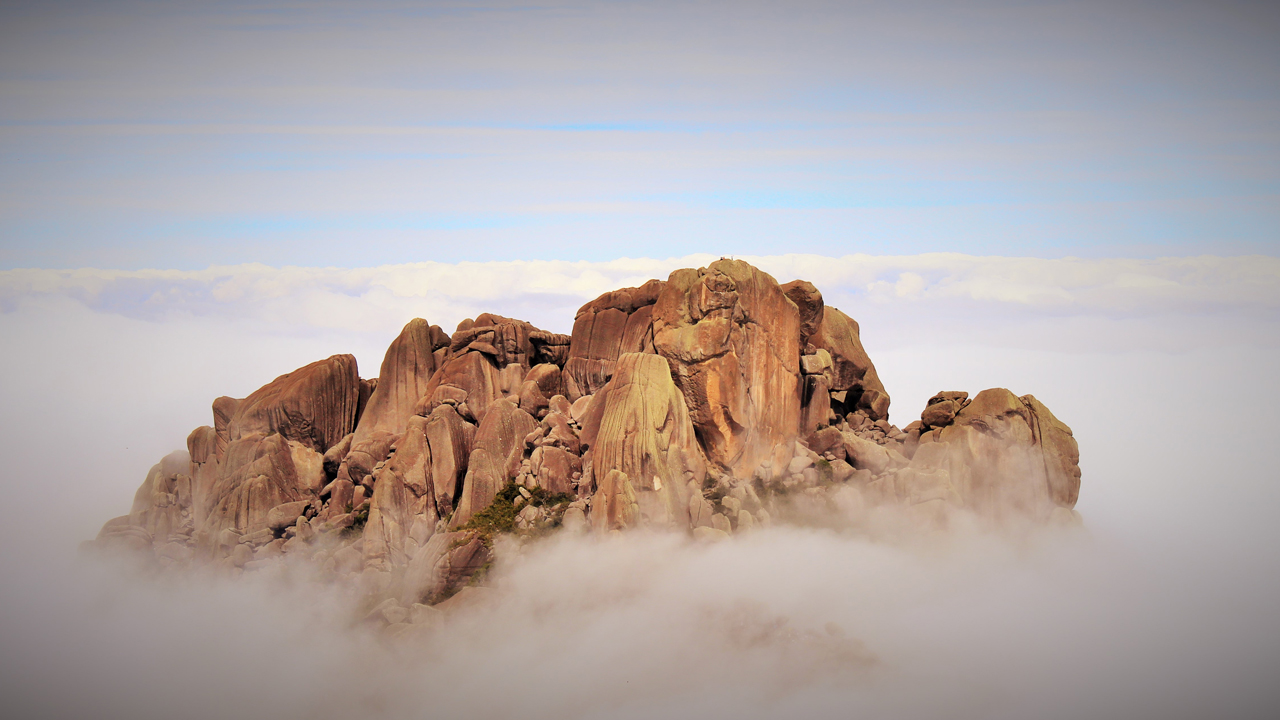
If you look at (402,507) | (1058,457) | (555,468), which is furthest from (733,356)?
(402,507)

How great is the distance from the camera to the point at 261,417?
7019 centimetres

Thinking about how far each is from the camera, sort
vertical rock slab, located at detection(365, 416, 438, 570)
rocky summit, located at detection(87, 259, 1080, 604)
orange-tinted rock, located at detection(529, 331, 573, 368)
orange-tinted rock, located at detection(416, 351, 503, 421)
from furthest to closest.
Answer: orange-tinted rock, located at detection(529, 331, 573, 368)
orange-tinted rock, located at detection(416, 351, 503, 421)
vertical rock slab, located at detection(365, 416, 438, 570)
rocky summit, located at detection(87, 259, 1080, 604)

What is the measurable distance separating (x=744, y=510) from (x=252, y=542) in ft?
103

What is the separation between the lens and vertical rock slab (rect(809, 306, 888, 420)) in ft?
236

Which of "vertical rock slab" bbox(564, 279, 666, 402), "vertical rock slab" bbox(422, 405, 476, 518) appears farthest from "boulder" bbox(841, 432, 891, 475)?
"vertical rock slab" bbox(422, 405, 476, 518)

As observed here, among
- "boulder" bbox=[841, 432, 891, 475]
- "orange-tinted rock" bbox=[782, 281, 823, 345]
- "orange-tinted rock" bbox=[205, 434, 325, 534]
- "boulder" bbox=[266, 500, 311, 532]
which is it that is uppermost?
"orange-tinted rock" bbox=[782, 281, 823, 345]

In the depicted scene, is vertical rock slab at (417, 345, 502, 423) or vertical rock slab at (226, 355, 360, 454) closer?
vertical rock slab at (417, 345, 502, 423)

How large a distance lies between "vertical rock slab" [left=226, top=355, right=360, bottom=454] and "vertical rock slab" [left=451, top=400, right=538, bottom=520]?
13.0m

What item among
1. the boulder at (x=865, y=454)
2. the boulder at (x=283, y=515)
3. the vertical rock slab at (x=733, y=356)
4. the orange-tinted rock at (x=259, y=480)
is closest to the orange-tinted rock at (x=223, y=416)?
the orange-tinted rock at (x=259, y=480)

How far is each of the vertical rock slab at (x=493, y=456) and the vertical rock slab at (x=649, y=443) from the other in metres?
5.81

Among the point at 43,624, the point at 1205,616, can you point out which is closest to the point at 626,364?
the point at 1205,616

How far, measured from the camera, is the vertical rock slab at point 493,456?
61719 millimetres

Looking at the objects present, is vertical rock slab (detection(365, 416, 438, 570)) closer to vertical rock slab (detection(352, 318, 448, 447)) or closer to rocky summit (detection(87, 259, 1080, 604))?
rocky summit (detection(87, 259, 1080, 604))

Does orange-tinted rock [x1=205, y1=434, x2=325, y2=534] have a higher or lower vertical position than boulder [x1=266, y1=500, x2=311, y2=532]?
higher
